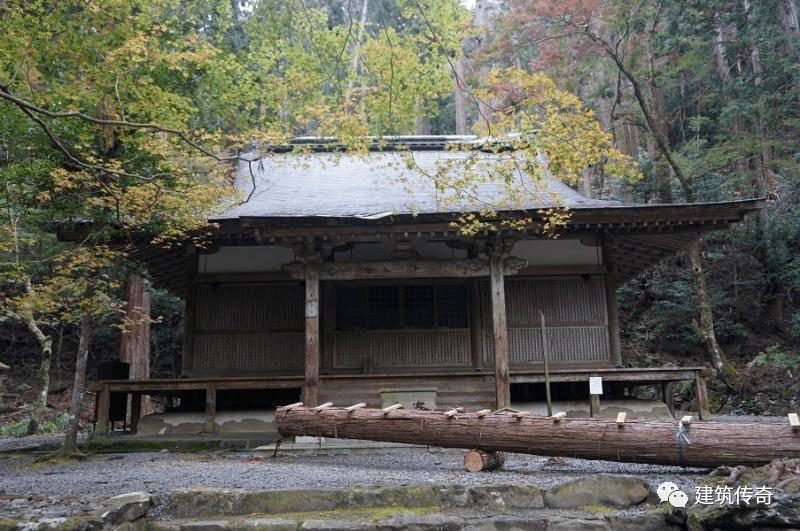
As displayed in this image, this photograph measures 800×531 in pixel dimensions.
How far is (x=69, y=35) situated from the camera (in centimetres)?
772

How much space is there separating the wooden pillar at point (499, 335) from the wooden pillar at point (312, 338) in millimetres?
2808

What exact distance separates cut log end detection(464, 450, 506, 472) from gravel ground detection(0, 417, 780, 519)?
0.42 feet

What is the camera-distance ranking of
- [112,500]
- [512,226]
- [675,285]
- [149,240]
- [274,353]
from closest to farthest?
[112,500], [512,226], [149,240], [274,353], [675,285]

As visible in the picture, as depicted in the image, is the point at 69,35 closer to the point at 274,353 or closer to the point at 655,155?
the point at 274,353

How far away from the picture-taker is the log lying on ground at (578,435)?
5801mm

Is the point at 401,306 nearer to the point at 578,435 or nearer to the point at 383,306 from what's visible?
the point at 383,306

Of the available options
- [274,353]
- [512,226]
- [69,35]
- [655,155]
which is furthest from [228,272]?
[655,155]

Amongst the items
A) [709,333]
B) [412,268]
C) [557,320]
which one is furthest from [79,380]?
[709,333]

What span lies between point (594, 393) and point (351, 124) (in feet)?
17.7

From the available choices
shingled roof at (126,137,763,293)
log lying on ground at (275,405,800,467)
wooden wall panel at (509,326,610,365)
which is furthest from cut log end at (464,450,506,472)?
wooden wall panel at (509,326,610,365)

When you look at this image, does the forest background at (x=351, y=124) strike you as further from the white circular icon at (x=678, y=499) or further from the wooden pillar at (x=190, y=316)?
the white circular icon at (x=678, y=499)

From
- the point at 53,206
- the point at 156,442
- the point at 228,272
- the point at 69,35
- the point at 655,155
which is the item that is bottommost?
the point at 156,442

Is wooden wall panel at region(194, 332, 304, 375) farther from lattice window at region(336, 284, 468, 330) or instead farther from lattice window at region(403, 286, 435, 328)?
lattice window at region(403, 286, 435, 328)

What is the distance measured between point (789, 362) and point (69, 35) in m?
17.2
